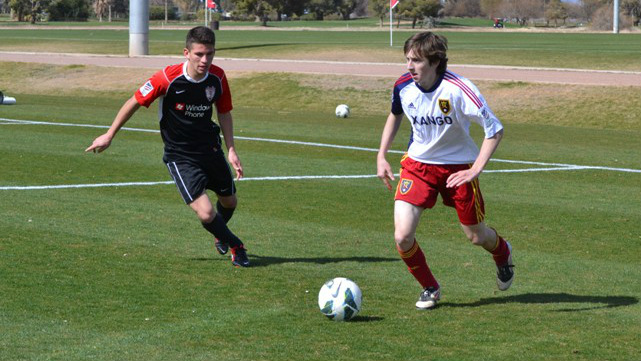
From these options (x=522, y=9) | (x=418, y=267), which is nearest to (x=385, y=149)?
(x=418, y=267)

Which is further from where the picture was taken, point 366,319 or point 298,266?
point 298,266

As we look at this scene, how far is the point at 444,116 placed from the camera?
24.7 ft

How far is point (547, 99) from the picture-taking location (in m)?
26.1

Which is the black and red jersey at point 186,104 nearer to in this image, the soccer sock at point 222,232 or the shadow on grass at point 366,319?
the soccer sock at point 222,232

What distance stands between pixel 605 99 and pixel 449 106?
1888 centimetres

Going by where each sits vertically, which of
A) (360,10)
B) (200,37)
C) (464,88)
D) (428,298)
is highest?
(200,37)

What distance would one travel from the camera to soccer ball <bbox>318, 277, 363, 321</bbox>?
722 cm

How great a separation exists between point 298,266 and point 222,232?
682 mm

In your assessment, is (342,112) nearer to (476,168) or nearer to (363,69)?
(363,69)

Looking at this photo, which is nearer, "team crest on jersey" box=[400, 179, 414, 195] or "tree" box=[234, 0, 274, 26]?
"team crest on jersey" box=[400, 179, 414, 195]

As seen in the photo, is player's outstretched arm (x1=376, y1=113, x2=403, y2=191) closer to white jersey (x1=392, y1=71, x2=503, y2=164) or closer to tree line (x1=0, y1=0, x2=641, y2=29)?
white jersey (x1=392, y1=71, x2=503, y2=164)

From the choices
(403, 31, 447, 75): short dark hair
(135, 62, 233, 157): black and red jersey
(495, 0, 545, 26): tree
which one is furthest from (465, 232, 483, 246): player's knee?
(495, 0, 545, 26): tree

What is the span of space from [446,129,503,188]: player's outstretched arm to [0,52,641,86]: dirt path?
20932 mm

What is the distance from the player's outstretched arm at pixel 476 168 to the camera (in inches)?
287
